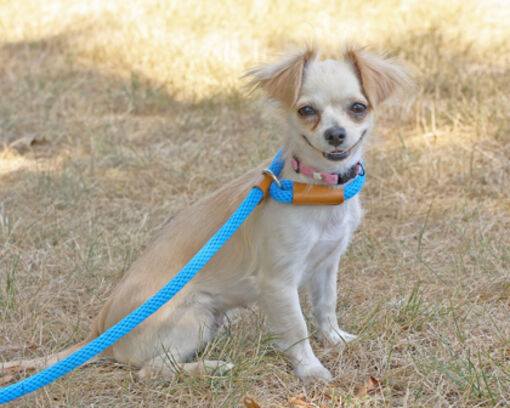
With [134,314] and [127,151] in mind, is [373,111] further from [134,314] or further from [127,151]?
[127,151]

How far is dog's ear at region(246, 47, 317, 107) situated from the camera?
223 cm

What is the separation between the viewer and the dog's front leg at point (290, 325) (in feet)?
7.62

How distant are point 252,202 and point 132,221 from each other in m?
1.96

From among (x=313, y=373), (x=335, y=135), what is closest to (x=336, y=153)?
(x=335, y=135)

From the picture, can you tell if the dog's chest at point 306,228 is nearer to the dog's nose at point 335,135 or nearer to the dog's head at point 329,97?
the dog's head at point 329,97

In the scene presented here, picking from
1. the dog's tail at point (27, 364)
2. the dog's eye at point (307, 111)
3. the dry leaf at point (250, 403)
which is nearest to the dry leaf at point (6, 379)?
the dog's tail at point (27, 364)

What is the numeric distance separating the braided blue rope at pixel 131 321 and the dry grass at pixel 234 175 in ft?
1.05

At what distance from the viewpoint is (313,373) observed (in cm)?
237

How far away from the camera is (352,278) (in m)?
3.22

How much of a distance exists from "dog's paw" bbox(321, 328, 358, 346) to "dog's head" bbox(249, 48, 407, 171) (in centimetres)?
76

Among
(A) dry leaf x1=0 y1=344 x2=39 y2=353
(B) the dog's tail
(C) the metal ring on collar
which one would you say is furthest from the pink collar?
(A) dry leaf x1=0 y1=344 x2=39 y2=353

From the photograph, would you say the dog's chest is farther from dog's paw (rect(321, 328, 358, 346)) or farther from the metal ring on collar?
dog's paw (rect(321, 328, 358, 346))

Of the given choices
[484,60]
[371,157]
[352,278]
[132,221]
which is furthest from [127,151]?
[484,60]

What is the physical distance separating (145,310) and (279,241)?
547 mm
